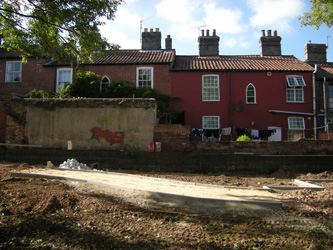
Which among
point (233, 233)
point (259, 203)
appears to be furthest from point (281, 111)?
point (233, 233)

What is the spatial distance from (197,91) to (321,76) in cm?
860

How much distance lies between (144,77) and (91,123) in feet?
21.9

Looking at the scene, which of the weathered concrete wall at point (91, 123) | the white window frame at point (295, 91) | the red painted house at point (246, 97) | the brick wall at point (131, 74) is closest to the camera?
the weathered concrete wall at point (91, 123)

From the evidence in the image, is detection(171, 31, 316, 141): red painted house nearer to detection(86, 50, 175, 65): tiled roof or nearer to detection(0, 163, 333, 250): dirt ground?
detection(86, 50, 175, 65): tiled roof

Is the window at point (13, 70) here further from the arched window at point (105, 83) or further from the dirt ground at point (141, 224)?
the dirt ground at point (141, 224)

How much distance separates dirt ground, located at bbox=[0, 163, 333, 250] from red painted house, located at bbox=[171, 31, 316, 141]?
39.1 ft

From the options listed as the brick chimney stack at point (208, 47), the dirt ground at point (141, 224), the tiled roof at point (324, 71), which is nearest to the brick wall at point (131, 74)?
the brick chimney stack at point (208, 47)

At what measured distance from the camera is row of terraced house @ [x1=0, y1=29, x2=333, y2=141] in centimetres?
1742

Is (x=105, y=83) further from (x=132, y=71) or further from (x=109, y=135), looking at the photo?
(x=109, y=135)

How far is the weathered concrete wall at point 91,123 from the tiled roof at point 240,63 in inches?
266

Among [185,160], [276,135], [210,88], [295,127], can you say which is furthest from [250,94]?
[185,160]

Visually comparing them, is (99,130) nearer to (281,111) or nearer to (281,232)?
(281,232)

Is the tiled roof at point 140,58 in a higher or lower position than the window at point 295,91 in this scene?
higher

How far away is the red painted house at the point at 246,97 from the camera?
17.4m
